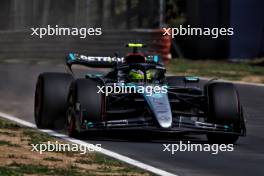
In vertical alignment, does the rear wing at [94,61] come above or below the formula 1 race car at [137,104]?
above

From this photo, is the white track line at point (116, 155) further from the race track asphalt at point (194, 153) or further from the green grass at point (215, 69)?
the green grass at point (215, 69)

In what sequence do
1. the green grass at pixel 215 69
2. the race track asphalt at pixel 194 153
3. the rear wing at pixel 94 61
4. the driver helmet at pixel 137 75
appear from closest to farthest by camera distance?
the race track asphalt at pixel 194 153 → the driver helmet at pixel 137 75 → the rear wing at pixel 94 61 → the green grass at pixel 215 69

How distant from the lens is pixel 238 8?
33.3 meters

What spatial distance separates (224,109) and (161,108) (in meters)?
0.88

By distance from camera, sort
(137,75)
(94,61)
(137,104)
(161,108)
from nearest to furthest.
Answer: (161,108) → (137,104) → (137,75) → (94,61)

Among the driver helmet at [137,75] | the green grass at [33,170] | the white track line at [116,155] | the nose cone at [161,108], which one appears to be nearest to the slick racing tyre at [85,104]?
the white track line at [116,155]

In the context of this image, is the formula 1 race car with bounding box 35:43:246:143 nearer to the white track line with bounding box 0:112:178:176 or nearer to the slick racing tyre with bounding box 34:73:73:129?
the slick racing tyre with bounding box 34:73:73:129

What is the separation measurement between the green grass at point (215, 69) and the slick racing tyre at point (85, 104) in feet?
43.7

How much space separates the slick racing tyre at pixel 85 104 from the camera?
12.9 m

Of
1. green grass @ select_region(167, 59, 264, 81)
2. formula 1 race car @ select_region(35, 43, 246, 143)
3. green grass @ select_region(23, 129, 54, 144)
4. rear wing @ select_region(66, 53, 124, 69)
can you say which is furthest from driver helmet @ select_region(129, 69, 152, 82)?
green grass @ select_region(167, 59, 264, 81)

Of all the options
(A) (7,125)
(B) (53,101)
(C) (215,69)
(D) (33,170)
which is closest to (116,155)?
(D) (33,170)

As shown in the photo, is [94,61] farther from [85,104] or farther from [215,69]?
[215,69]

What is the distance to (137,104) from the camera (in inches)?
527

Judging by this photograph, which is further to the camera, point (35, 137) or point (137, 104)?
point (137, 104)
